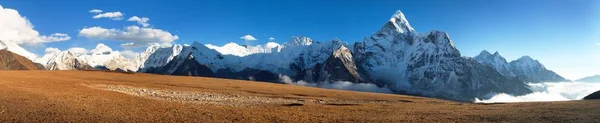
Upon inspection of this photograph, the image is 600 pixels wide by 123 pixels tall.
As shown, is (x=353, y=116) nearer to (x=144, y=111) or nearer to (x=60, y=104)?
(x=144, y=111)

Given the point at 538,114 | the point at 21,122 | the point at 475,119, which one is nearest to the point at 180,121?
the point at 21,122

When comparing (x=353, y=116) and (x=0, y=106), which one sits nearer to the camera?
(x=0, y=106)

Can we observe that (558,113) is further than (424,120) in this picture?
Yes

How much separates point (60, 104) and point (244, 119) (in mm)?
16489

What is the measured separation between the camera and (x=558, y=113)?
44.9 metres

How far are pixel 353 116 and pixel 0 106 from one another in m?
28.7

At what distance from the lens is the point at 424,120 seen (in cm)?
4119

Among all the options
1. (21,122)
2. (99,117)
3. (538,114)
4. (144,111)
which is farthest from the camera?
(538,114)

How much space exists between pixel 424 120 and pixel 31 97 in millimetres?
36225

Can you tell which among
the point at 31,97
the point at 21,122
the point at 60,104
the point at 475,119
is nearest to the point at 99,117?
the point at 21,122

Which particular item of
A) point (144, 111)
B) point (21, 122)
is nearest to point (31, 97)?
point (144, 111)

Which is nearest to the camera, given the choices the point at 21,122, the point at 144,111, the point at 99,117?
the point at 21,122

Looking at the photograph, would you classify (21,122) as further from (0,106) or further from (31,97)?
(31,97)

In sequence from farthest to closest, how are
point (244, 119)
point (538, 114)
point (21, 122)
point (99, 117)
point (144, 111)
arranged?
1. point (538, 114)
2. point (144, 111)
3. point (244, 119)
4. point (99, 117)
5. point (21, 122)
